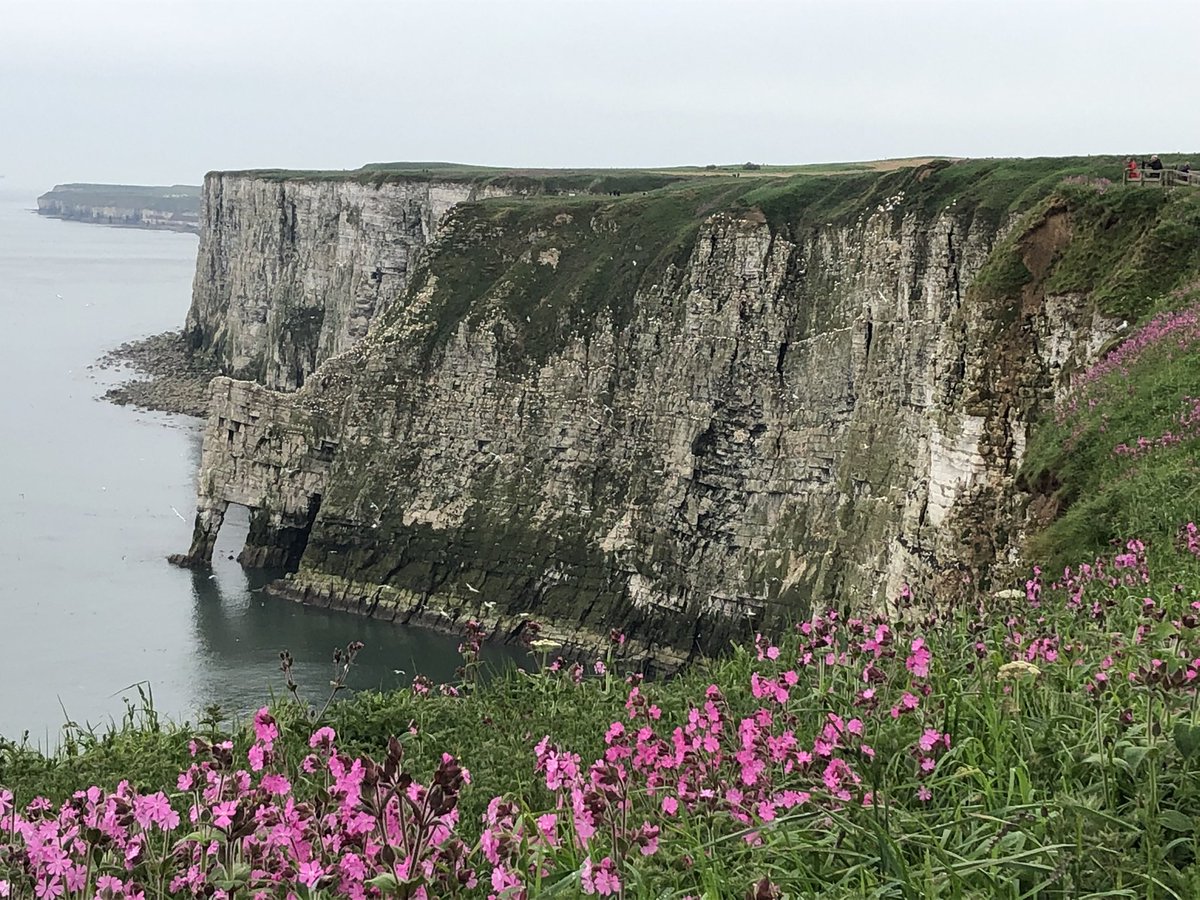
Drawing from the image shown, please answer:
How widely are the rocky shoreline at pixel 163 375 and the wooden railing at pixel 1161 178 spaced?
372 ft

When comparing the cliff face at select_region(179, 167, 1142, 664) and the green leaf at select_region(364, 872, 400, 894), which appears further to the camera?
the cliff face at select_region(179, 167, 1142, 664)

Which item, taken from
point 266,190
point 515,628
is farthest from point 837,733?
point 266,190

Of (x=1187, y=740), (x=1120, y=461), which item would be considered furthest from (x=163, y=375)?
(x=1187, y=740)

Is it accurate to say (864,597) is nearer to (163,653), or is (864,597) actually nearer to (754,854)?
(754,854)

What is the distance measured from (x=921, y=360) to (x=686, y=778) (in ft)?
163

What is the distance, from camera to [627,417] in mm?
75688

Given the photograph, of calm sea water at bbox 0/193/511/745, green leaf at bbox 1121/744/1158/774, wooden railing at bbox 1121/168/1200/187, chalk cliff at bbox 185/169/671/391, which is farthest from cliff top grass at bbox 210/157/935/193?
green leaf at bbox 1121/744/1158/774

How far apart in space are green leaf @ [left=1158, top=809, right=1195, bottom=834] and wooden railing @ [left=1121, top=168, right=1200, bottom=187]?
2878cm

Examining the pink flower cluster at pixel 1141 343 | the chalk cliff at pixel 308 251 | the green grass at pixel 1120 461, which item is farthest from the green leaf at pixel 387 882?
the chalk cliff at pixel 308 251

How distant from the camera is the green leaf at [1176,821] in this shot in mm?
6051

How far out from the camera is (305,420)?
85.7 meters

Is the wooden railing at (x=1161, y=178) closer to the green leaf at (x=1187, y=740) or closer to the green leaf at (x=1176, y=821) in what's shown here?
the green leaf at (x=1187, y=740)

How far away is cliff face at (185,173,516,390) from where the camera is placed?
116438mm

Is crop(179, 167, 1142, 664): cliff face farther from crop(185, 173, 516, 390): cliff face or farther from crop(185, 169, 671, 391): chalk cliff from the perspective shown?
crop(185, 173, 516, 390): cliff face
